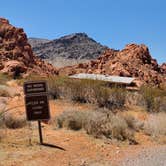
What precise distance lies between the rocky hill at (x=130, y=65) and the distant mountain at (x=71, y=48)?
327 ft

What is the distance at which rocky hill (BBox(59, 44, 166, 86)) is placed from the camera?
5550 centimetres

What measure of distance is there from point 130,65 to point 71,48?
12176cm

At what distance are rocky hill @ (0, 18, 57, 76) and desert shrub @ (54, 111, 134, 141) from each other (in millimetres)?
28507

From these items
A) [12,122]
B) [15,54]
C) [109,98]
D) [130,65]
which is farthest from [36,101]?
[130,65]

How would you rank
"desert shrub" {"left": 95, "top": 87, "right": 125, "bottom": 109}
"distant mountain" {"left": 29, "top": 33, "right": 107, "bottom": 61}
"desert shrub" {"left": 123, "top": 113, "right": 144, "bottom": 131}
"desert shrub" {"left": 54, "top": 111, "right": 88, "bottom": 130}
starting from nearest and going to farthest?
"desert shrub" {"left": 54, "top": 111, "right": 88, "bottom": 130}
"desert shrub" {"left": 123, "top": 113, "right": 144, "bottom": 131}
"desert shrub" {"left": 95, "top": 87, "right": 125, "bottom": 109}
"distant mountain" {"left": 29, "top": 33, "right": 107, "bottom": 61}

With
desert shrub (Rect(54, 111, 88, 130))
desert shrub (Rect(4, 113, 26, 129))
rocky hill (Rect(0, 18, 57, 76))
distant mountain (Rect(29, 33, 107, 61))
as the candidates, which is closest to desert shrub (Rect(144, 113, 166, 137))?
desert shrub (Rect(54, 111, 88, 130))

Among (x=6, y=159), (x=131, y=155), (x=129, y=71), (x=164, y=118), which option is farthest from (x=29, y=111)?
(x=129, y=71)

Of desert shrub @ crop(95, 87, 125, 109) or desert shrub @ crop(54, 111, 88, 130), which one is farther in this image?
desert shrub @ crop(95, 87, 125, 109)

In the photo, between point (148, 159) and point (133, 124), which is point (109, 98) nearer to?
point (133, 124)

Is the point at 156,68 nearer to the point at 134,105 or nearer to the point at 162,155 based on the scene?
the point at 134,105

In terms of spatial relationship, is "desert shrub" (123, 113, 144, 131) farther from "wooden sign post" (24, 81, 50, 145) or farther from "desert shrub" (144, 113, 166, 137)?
"wooden sign post" (24, 81, 50, 145)

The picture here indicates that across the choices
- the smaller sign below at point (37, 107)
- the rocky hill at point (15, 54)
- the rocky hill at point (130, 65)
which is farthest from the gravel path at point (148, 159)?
the rocky hill at point (130, 65)

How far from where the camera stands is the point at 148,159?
1206 cm

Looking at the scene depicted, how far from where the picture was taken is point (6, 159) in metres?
11.3
